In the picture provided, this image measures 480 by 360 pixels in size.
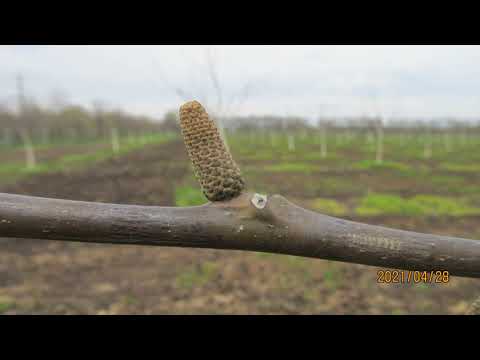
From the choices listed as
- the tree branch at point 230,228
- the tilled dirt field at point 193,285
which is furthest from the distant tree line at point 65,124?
the tree branch at point 230,228

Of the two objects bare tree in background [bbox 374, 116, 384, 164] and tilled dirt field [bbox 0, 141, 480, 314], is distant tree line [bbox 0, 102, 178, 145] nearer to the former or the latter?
bare tree in background [bbox 374, 116, 384, 164]

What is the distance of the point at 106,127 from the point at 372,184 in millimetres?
37838

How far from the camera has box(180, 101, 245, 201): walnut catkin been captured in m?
0.69

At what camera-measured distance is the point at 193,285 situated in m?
4.84

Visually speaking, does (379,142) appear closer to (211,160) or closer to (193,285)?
(193,285)

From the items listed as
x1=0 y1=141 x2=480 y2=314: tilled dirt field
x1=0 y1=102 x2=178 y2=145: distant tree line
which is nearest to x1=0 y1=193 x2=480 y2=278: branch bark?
x1=0 y1=141 x2=480 y2=314: tilled dirt field

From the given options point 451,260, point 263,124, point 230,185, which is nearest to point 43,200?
point 230,185

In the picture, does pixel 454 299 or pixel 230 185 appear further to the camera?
pixel 454 299

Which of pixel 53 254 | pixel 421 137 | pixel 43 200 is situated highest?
pixel 421 137

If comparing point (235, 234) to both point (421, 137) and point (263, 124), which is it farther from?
point (421, 137)

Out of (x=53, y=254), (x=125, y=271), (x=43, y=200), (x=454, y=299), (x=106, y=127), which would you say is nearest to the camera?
(x=43, y=200)

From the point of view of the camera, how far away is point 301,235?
2.23 feet

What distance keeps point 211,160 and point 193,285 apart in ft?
14.6

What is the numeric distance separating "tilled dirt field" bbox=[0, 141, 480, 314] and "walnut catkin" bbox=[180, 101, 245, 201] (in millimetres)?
3767
